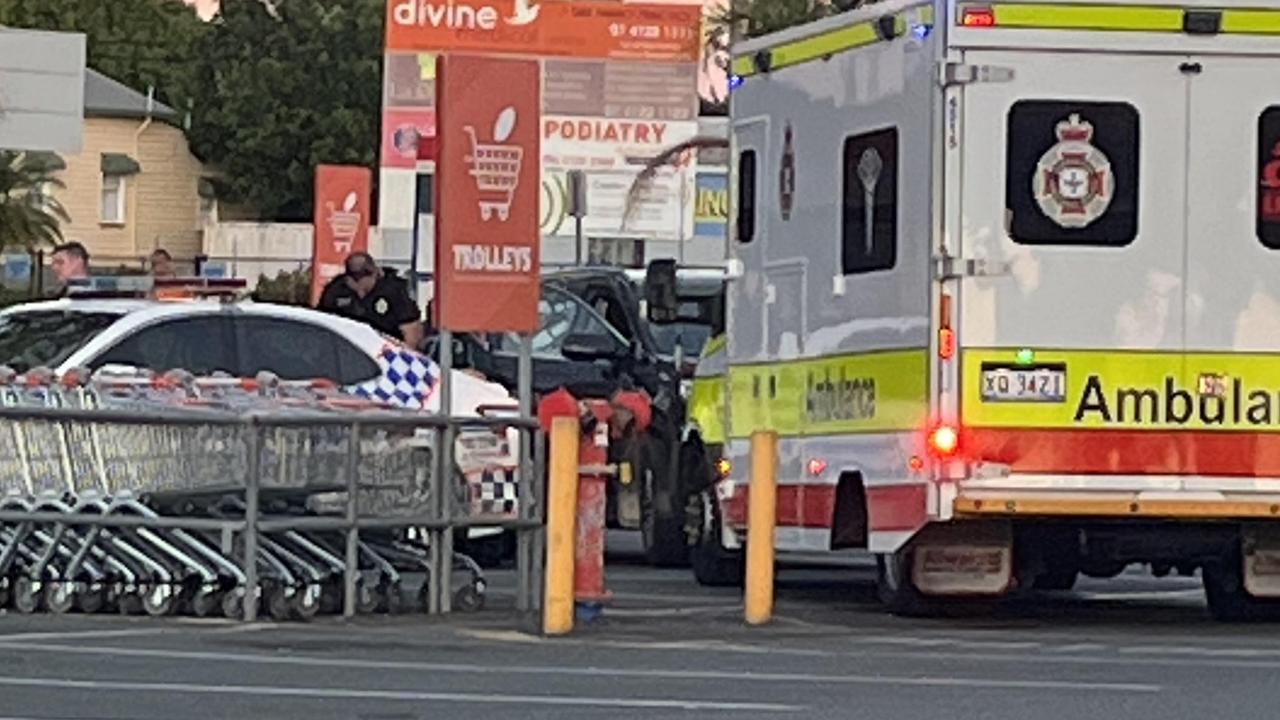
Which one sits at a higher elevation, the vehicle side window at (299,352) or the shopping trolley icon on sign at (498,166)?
the shopping trolley icon on sign at (498,166)

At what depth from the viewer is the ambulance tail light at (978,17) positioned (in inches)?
608

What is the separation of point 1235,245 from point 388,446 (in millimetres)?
4013

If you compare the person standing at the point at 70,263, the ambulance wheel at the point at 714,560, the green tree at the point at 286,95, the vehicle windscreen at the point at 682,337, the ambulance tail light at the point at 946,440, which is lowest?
the ambulance wheel at the point at 714,560

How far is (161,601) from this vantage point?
50.9ft

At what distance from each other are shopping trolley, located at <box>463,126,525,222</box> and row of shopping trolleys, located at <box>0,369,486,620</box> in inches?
61.8

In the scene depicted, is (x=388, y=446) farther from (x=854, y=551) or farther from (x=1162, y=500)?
(x=1162, y=500)

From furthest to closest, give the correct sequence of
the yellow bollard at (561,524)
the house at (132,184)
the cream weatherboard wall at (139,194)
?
the cream weatherboard wall at (139,194) < the house at (132,184) < the yellow bollard at (561,524)

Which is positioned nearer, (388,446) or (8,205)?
(388,446)

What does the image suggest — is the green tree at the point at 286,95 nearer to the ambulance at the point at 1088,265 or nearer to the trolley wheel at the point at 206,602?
the trolley wheel at the point at 206,602

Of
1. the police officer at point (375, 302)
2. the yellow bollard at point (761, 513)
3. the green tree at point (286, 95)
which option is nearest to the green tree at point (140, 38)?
the green tree at point (286, 95)

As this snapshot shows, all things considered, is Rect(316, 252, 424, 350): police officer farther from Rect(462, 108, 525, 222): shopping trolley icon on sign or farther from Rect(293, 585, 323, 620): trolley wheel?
Rect(293, 585, 323, 620): trolley wheel

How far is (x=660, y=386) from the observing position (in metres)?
21.2

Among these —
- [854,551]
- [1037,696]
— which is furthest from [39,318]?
[1037,696]

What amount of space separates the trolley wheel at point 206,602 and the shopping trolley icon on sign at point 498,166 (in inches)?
84.7
